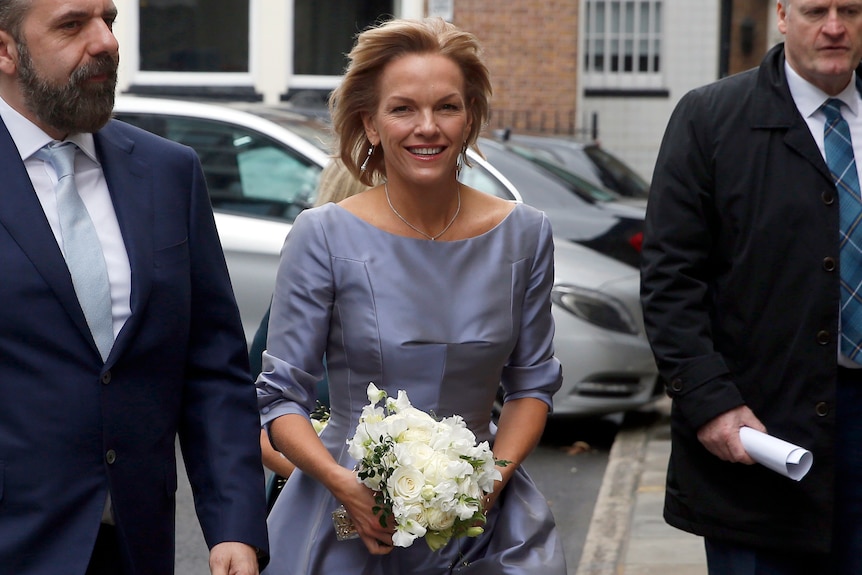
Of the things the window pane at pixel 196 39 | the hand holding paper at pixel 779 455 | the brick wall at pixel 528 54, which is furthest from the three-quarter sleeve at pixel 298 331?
the window pane at pixel 196 39

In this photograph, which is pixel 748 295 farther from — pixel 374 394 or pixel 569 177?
pixel 569 177

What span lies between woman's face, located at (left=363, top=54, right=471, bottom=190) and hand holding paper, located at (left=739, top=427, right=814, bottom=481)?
1.00 meters

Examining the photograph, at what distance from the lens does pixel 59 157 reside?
293cm

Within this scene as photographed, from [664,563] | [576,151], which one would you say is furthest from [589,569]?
[576,151]

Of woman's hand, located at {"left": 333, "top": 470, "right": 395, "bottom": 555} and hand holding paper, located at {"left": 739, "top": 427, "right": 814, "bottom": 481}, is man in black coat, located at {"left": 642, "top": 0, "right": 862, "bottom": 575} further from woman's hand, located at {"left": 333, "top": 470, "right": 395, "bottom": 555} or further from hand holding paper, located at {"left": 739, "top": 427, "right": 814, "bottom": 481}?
woman's hand, located at {"left": 333, "top": 470, "right": 395, "bottom": 555}

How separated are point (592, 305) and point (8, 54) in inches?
217

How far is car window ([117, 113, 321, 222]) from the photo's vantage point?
336 inches

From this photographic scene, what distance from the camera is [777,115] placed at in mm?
3689

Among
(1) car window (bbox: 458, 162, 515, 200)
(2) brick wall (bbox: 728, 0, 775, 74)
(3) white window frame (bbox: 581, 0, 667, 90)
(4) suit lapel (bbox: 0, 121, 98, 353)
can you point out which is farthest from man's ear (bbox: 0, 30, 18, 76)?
(2) brick wall (bbox: 728, 0, 775, 74)

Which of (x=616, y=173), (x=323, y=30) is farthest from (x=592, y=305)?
(x=323, y=30)

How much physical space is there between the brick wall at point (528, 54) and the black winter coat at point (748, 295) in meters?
14.1

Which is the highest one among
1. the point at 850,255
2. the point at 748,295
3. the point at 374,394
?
the point at 850,255

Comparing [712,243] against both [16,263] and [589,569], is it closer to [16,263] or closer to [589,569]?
[16,263]

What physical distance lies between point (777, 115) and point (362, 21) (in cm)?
1415
